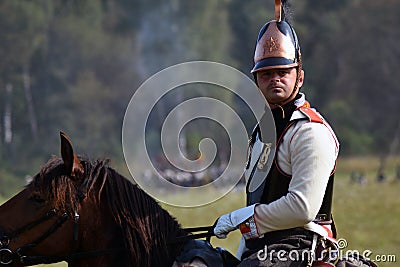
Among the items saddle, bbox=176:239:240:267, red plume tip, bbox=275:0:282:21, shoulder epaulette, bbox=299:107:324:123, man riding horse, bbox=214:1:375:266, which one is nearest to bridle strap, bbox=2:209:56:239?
saddle, bbox=176:239:240:267

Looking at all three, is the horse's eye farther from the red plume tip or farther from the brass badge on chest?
the red plume tip

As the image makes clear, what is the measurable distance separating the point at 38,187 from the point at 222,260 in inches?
44.3

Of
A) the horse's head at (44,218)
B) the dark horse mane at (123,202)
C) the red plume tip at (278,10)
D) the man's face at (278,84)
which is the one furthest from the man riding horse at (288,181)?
the horse's head at (44,218)

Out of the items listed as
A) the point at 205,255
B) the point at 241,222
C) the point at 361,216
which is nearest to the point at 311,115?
the point at 241,222

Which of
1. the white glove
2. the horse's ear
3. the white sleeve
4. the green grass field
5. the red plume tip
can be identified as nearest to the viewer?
the white sleeve

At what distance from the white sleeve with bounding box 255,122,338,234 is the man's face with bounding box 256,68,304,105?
0.27 m

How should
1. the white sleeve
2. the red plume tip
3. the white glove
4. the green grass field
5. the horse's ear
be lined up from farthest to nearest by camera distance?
the green grass field
the red plume tip
the horse's ear
the white glove
the white sleeve

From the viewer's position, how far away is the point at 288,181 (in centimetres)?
467

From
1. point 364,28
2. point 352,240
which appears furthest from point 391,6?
point 352,240

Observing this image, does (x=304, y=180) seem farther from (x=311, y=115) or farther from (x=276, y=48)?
(x=276, y=48)

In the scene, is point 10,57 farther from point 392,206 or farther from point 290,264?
point 290,264

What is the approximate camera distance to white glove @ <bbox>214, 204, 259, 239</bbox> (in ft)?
15.3

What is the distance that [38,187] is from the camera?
4871mm

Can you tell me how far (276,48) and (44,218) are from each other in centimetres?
161
